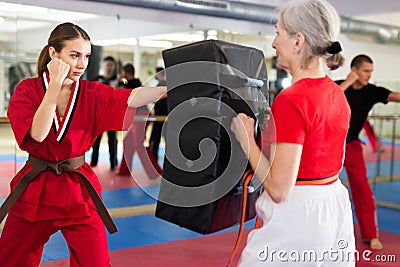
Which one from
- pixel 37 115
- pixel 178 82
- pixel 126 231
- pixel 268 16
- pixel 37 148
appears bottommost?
pixel 126 231

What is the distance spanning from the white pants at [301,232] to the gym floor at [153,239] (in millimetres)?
671

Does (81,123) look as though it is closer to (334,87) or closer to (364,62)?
(334,87)

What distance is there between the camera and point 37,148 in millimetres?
2057

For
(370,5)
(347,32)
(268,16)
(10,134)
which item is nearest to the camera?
(10,134)

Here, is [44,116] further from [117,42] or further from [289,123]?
[117,42]

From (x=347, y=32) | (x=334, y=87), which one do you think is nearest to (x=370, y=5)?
(x=347, y=32)

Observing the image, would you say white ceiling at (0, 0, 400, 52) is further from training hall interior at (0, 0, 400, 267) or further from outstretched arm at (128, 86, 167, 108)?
outstretched arm at (128, 86, 167, 108)

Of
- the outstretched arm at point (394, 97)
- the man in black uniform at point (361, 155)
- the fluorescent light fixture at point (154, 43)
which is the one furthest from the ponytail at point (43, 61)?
the fluorescent light fixture at point (154, 43)

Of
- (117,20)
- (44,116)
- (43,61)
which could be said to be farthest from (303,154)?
(117,20)

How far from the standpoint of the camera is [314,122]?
1508 millimetres

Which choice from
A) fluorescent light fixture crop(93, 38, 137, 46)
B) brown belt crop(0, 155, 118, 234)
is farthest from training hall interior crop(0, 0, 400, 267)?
brown belt crop(0, 155, 118, 234)

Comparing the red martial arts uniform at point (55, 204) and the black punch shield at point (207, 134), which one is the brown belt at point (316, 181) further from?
the red martial arts uniform at point (55, 204)

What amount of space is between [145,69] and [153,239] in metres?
4.07

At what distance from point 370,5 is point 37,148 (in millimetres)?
7268
